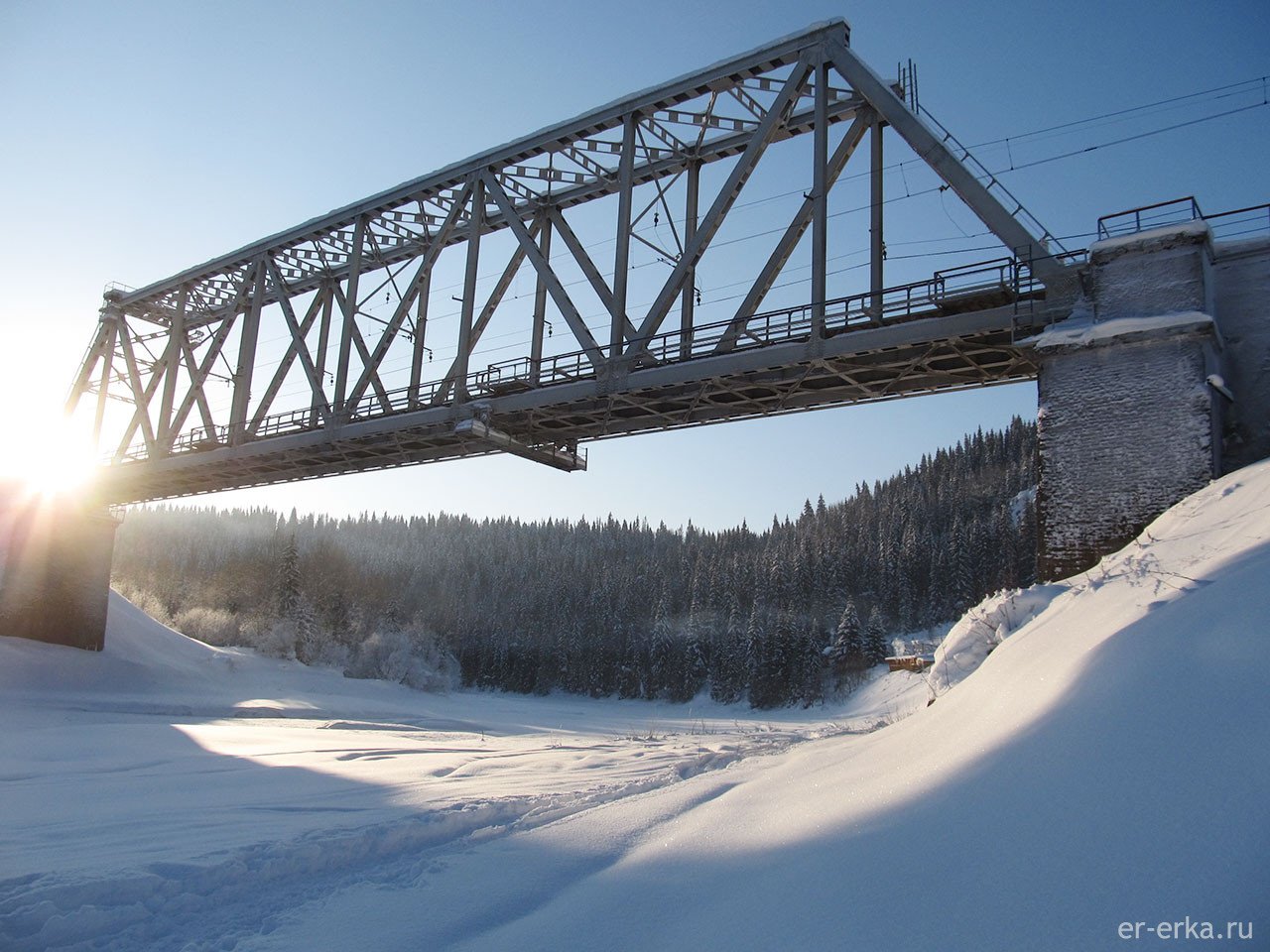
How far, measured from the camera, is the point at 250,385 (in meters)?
31.0

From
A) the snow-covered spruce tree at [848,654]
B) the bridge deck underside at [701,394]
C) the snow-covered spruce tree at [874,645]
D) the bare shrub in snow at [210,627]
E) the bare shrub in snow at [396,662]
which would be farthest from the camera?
the snow-covered spruce tree at [874,645]

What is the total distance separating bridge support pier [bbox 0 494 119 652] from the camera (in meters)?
33.6

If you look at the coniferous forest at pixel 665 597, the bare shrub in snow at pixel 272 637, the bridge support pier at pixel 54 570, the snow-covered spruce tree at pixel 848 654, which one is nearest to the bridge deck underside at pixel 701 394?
Answer: the bridge support pier at pixel 54 570

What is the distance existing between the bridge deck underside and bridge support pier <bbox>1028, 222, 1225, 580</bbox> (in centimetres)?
117

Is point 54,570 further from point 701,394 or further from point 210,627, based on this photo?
point 210,627

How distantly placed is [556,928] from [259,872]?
9.55ft

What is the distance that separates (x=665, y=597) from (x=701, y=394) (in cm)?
9793

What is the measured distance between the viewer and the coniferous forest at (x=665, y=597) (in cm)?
8544

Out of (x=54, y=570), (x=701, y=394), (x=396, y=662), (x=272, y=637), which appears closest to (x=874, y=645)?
(x=396, y=662)

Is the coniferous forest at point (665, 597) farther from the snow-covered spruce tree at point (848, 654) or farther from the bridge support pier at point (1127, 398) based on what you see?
the bridge support pier at point (1127, 398)

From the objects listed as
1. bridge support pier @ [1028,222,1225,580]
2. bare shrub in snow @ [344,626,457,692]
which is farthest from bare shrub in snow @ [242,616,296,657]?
bridge support pier @ [1028,222,1225,580]

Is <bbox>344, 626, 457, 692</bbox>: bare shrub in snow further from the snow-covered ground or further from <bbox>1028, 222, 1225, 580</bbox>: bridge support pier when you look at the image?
<bbox>1028, 222, 1225, 580</bbox>: bridge support pier

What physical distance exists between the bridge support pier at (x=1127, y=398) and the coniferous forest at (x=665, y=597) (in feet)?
234

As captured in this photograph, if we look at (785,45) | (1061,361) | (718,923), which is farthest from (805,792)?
(785,45)
